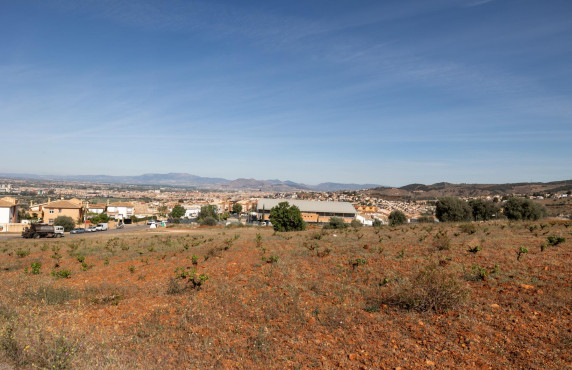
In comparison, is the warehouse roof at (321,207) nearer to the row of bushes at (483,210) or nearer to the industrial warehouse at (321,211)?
the industrial warehouse at (321,211)

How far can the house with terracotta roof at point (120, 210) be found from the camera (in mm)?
95150

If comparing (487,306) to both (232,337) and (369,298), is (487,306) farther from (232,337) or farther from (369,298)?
(232,337)

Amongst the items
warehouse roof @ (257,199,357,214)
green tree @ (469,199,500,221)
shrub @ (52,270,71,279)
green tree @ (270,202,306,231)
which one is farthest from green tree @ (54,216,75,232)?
green tree @ (469,199,500,221)

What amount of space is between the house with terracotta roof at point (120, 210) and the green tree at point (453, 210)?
8634cm

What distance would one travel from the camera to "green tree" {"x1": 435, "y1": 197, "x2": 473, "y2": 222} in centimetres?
4196

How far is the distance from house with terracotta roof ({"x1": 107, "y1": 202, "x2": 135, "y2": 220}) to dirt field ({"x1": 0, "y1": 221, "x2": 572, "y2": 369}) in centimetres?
9017

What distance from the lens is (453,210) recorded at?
1658 inches

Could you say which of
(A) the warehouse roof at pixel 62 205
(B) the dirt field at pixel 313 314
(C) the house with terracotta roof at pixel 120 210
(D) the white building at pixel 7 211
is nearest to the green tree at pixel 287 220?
(B) the dirt field at pixel 313 314

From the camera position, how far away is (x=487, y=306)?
7.89 m

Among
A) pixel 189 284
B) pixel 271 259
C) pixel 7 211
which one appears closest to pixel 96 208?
pixel 7 211

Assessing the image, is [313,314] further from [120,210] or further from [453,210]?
[120,210]

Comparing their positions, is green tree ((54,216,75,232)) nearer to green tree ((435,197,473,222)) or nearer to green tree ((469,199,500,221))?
green tree ((435,197,473,222))

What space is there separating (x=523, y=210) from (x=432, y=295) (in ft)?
122

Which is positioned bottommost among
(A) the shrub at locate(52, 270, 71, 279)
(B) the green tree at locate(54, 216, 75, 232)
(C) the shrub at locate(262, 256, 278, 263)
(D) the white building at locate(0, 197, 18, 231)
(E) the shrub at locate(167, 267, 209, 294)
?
(B) the green tree at locate(54, 216, 75, 232)
